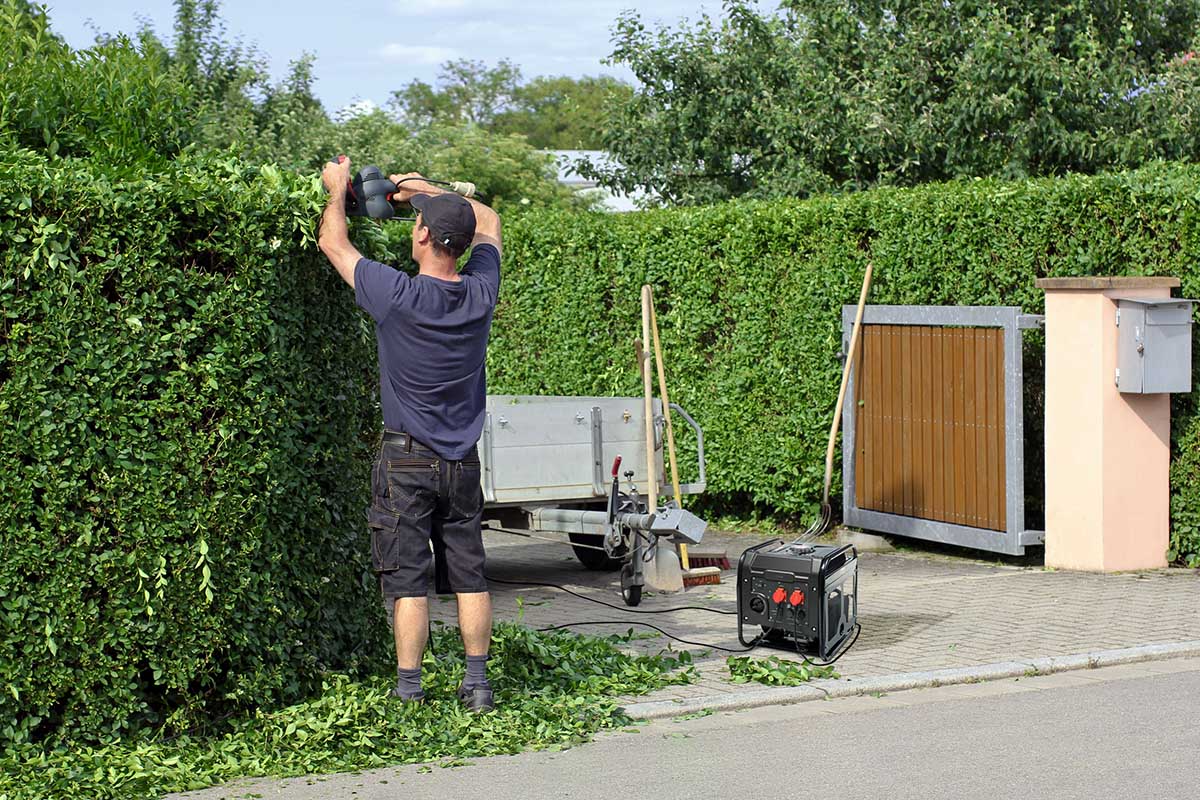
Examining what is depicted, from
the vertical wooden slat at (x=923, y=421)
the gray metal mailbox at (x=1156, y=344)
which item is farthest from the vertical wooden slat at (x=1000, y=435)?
the gray metal mailbox at (x=1156, y=344)

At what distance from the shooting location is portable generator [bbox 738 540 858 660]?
7.55 m

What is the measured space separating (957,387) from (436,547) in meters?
5.80

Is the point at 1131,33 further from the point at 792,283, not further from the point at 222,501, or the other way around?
the point at 222,501

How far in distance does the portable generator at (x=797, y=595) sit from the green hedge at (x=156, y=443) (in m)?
2.43

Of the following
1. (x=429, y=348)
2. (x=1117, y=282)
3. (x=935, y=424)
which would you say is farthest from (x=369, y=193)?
(x=935, y=424)

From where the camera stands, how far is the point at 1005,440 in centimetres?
1075

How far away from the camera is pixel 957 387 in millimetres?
11211

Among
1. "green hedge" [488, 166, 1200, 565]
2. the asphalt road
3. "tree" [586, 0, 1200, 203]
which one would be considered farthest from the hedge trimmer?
"tree" [586, 0, 1200, 203]

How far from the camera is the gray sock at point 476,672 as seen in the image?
21.1ft

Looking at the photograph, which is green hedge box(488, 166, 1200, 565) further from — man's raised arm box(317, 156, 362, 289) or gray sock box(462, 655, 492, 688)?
man's raised arm box(317, 156, 362, 289)

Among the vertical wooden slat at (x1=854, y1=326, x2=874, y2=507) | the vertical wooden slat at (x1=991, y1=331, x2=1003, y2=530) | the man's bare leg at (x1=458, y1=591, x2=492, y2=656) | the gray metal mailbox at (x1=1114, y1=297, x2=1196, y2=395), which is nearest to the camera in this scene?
the man's bare leg at (x1=458, y1=591, x2=492, y2=656)

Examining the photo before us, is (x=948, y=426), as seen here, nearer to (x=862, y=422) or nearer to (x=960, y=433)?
(x=960, y=433)

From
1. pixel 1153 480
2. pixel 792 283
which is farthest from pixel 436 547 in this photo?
pixel 792 283

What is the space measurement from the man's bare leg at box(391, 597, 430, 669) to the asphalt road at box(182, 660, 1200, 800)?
1.98 ft
